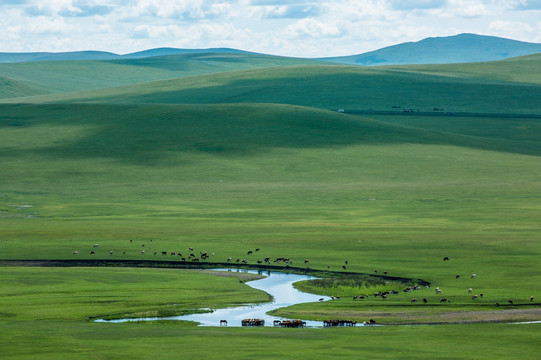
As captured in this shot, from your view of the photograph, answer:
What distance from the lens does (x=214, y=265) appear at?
202ft

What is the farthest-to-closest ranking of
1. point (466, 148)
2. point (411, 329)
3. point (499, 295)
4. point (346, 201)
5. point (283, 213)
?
point (466, 148) < point (346, 201) < point (283, 213) < point (499, 295) < point (411, 329)

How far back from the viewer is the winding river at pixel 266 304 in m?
43.9

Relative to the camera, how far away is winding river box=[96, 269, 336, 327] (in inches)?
1727

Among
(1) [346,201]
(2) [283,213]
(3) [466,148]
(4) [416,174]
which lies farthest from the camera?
(3) [466,148]

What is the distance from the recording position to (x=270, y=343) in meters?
37.2

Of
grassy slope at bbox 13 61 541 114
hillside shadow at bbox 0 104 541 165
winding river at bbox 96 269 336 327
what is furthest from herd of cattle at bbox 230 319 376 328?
grassy slope at bbox 13 61 541 114

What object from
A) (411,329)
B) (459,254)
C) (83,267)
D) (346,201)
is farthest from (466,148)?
(411,329)

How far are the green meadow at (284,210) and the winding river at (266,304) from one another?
127cm

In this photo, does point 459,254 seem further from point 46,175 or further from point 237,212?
point 46,175

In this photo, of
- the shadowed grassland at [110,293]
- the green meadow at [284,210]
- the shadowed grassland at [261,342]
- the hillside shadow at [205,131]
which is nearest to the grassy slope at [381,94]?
the green meadow at [284,210]

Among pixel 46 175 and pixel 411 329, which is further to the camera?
pixel 46 175

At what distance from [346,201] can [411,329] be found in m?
→ 56.6

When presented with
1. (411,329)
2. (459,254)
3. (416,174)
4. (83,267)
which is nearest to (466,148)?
(416,174)

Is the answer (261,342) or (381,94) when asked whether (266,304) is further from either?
(381,94)
